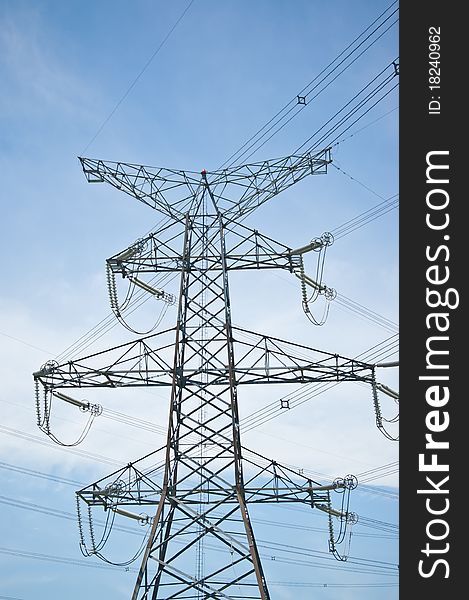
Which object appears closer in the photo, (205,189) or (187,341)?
(187,341)

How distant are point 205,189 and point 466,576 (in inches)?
746

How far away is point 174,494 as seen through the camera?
2330cm

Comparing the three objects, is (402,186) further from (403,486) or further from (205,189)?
(205,189)

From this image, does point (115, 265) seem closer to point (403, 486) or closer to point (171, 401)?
point (171, 401)

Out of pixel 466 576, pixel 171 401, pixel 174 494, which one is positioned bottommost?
pixel 466 576

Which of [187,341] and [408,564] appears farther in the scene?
[187,341]

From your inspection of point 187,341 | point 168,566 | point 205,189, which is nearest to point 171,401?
point 187,341

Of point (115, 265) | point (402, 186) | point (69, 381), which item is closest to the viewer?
point (402, 186)

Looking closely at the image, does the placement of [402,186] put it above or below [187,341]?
below

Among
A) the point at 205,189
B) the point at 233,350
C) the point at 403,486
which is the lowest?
the point at 403,486

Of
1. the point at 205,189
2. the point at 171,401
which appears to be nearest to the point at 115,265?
the point at 205,189

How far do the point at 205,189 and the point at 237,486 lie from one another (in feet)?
35.4

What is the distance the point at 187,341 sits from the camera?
25.1m

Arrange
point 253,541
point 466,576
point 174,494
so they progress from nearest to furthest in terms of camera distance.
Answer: point 466,576 < point 253,541 < point 174,494
